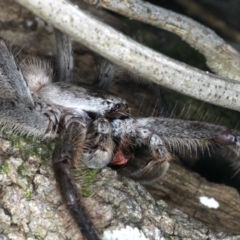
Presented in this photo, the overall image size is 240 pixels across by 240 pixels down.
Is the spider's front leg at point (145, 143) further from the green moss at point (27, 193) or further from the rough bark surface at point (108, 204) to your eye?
the green moss at point (27, 193)

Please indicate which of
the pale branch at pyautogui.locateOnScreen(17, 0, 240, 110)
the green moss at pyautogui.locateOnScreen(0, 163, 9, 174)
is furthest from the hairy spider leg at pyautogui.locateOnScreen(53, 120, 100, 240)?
the pale branch at pyautogui.locateOnScreen(17, 0, 240, 110)

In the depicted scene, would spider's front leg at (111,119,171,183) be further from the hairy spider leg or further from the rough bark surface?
the hairy spider leg

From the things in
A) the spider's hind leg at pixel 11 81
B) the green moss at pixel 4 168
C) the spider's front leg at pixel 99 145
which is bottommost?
the green moss at pixel 4 168

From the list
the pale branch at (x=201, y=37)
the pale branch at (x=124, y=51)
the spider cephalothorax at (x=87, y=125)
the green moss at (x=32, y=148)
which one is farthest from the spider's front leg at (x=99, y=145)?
the pale branch at (x=201, y=37)

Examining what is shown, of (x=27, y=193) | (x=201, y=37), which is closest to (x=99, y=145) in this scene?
(x=27, y=193)

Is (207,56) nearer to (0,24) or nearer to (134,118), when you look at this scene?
(134,118)

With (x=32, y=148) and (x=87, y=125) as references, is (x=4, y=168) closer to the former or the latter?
(x=32, y=148)

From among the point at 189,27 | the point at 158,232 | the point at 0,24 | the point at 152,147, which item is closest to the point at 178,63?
the point at 152,147
